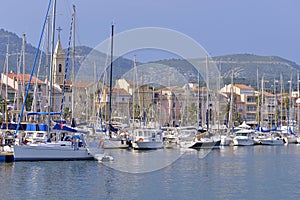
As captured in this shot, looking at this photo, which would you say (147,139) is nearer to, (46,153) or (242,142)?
(242,142)

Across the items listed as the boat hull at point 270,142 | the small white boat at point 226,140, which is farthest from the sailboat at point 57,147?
the boat hull at point 270,142

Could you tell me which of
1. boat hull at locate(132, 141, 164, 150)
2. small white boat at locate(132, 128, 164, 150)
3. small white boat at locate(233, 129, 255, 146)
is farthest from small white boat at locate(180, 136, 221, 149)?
small white boat at locate(233, 129, 255, 146)

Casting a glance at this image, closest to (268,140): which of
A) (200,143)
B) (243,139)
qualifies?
(243,139)

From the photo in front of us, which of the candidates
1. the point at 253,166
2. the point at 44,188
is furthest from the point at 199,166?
the point at 44,188

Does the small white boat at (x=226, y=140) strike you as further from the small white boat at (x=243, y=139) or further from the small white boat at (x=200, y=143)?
the small white boat at (x=200, y=143)

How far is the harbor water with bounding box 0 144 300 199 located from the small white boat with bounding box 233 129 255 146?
93.8 ft

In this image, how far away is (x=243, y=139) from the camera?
255ft

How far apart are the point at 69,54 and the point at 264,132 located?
41.3m

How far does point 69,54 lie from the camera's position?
176 ft

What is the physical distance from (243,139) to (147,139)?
66.8 feet

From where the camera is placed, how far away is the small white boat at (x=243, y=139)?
253ft

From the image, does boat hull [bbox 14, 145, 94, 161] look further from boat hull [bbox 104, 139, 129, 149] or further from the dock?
boat hull [bbox 104, 139, 129, 149]

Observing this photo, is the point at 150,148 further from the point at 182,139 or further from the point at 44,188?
the point at 44,188

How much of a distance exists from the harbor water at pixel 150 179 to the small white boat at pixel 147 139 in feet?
40.5
